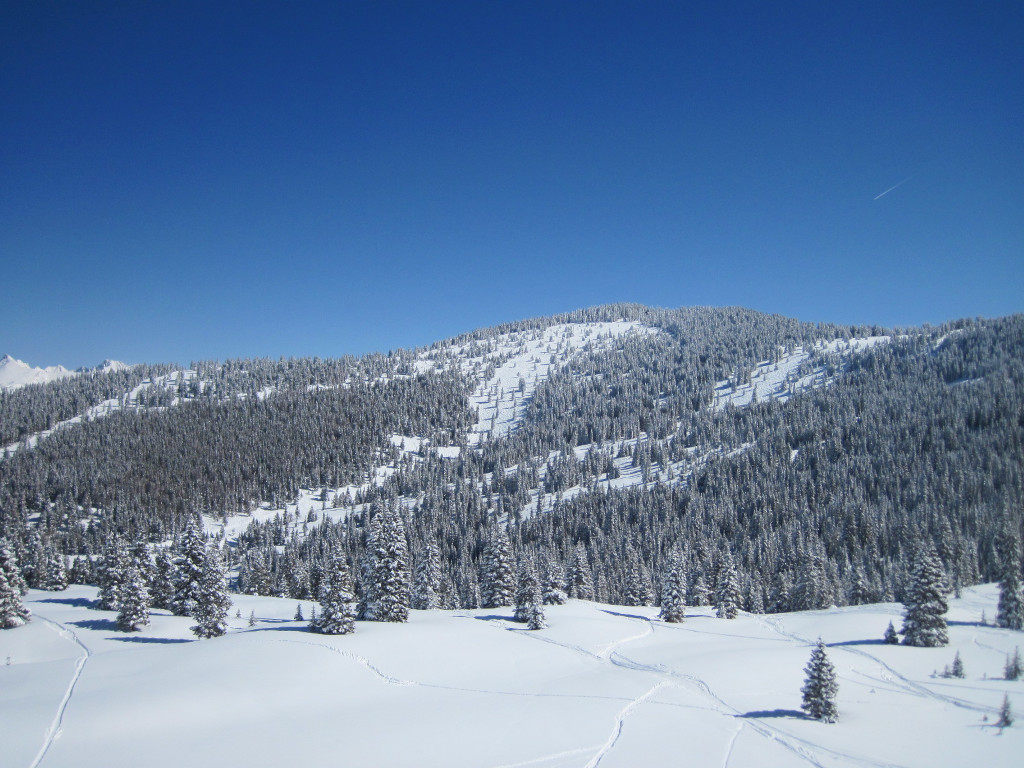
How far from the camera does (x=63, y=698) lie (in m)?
30.4

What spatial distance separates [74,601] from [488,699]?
64935 millimetres

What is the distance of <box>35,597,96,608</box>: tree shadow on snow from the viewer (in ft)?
222

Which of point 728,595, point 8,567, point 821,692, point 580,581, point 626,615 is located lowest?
point 626,615

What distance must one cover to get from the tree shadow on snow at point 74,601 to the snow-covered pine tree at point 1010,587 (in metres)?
88.0

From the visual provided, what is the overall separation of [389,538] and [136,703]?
90.8 feet

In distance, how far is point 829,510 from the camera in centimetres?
12825

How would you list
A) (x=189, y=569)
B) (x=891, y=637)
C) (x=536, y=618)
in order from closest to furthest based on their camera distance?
(x=891, y=637) → (x=536, y=618) → (x=189, y=569)

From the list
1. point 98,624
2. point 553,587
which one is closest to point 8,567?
point 98,624

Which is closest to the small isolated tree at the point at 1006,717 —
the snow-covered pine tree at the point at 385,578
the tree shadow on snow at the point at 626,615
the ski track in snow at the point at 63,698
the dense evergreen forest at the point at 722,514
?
the dense evergreen forest at the point at 722,514

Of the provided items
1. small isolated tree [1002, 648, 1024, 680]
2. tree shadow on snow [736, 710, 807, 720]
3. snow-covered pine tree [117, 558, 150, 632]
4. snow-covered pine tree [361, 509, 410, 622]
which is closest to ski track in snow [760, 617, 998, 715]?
small isolated tree [1002, 648, 1024, 680]

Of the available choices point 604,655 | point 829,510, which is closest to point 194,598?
point 604,655

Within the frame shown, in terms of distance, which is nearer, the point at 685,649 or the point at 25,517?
the point at 685,649

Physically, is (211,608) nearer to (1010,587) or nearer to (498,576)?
(498,576)

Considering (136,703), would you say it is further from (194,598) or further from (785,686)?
(785,686)
